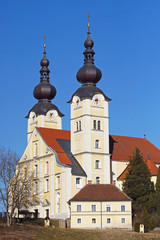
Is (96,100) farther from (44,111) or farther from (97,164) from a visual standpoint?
(44,111)

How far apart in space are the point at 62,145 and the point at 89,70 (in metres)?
10.5

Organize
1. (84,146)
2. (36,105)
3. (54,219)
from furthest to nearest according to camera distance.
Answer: (36,105) → (84,146) → (54,219)

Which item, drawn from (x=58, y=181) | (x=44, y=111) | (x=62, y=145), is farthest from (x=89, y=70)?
(x=58, y=181)

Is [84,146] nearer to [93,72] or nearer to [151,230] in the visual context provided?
[93,72]

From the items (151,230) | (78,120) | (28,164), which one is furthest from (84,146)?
(151,230)

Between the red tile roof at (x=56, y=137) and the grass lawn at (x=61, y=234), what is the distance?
551 inches

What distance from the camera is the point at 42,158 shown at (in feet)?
247

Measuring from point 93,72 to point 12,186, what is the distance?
18937 mm

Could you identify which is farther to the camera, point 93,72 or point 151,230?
point 93,72

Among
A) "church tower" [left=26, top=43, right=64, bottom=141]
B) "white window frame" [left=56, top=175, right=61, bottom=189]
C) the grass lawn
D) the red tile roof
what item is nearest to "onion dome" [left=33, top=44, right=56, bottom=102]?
"church tower" [left=26, top=43, right=64, bottom=141]

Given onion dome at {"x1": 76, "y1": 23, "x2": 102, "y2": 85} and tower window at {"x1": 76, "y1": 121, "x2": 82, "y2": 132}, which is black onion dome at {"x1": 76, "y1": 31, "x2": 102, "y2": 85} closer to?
onion dome at {"x1": 76, "y1": 23, "x2": 102, "y2": 85}

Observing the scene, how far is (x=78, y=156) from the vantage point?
73.6 meters

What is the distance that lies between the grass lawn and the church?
953 cm

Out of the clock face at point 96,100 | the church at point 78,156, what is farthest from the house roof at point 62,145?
the clock face at point 96,100
